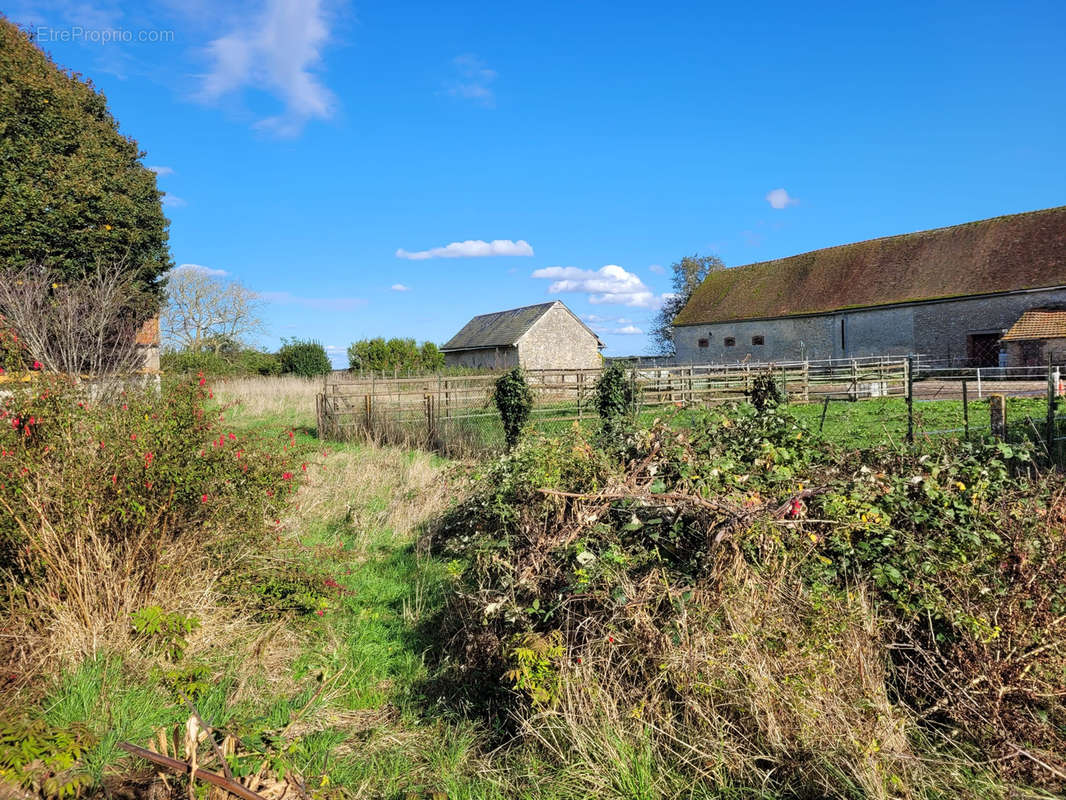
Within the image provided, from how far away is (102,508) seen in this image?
4465mm

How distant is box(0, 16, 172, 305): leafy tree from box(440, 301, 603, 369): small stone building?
23.2 metres

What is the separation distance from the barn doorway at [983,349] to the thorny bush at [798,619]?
29.7 m

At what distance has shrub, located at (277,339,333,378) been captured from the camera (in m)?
36.9

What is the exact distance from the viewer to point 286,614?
5.34 meters

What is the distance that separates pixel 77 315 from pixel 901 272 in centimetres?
3423

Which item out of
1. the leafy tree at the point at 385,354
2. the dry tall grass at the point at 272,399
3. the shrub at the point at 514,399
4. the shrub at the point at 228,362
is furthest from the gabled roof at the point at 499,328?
the shrub at the point at 514,399

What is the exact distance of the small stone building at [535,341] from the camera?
41.5 m

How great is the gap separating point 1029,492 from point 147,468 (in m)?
5.67

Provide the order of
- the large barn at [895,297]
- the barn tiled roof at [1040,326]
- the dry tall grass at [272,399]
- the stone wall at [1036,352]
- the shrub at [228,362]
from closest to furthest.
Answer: the dry tall grass at [272,399]
the stone wall at [1036,352]
the barn tiled roof at [1040,326]
the large barn at [895,297]
the shrub at [228,362]

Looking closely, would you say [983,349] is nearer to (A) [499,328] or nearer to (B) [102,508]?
(A) [499,328]

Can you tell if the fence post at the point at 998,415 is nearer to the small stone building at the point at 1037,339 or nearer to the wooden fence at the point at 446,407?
the wooden fence at the point at 446,407

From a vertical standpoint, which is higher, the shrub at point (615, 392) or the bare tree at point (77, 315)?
the bare tree at point (77, 315)

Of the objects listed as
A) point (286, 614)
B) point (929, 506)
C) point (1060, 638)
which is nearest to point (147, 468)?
point (286, 614)

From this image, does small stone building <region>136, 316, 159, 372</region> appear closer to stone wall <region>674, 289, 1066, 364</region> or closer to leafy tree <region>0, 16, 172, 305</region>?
leafy tree <region>0, 16, 172, 305</region>
